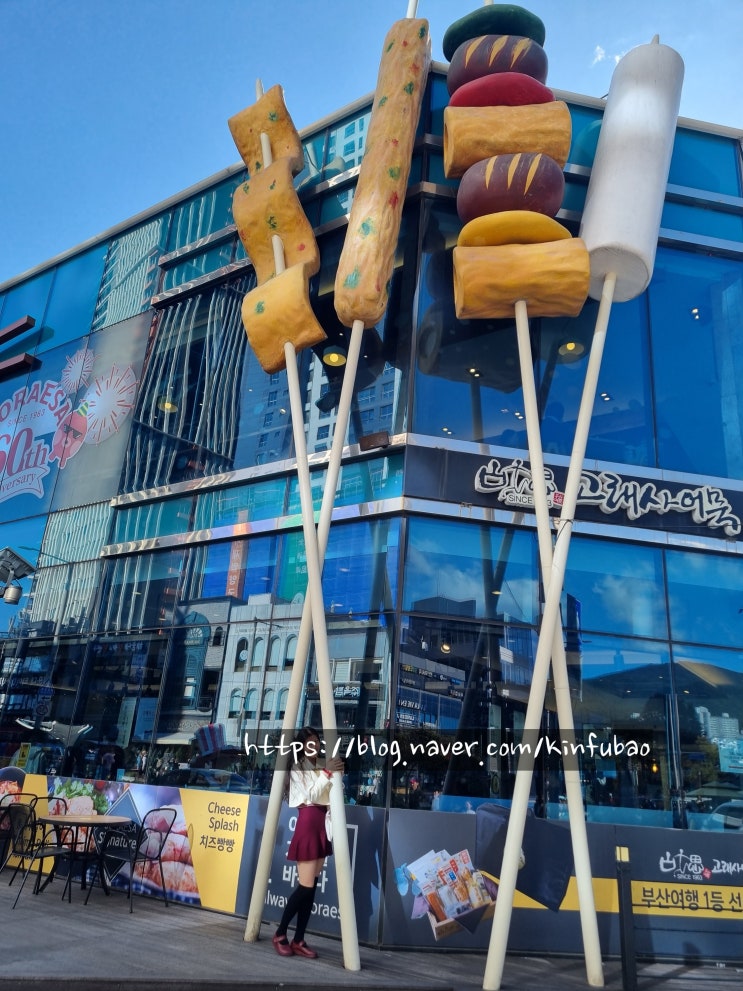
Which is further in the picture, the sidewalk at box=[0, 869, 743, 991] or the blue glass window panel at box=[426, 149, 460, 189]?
the blue glass window panel at box=[426, 149, 460, 189]

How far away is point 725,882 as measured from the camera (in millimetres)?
7492

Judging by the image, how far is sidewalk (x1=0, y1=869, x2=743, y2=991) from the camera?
5.15 meters

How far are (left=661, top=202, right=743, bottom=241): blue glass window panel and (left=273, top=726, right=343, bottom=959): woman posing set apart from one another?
28.2 feet

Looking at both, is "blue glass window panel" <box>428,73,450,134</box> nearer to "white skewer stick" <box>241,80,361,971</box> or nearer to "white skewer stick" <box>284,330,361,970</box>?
"white skewer stick" <box>241,80,361,971</box>

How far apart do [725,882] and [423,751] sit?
3332 mm

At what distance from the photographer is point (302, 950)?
629 cm

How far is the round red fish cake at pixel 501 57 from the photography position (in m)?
9.04

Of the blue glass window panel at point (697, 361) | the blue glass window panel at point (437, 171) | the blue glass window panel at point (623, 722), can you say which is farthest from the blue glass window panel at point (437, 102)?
the blue glass window panel at point (623, 722)

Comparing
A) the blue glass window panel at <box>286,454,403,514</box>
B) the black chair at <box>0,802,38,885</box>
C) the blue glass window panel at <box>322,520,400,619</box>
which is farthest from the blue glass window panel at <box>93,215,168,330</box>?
the black chair at <box>0,802,38,885</box>

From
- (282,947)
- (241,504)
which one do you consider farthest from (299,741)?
(241,504)

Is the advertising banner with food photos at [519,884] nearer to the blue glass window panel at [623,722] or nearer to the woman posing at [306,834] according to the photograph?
the blue glass window panel at [623,722]

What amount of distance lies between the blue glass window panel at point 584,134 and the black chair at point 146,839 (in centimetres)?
1013

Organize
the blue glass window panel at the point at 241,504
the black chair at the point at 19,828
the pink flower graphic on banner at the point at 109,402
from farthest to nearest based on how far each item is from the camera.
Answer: the pink flower graphic on banner at the point at 109,402
the blue glass window panel at the point at 241,504
the black chair at the point at 19,828

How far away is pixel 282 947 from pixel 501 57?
394 inches
